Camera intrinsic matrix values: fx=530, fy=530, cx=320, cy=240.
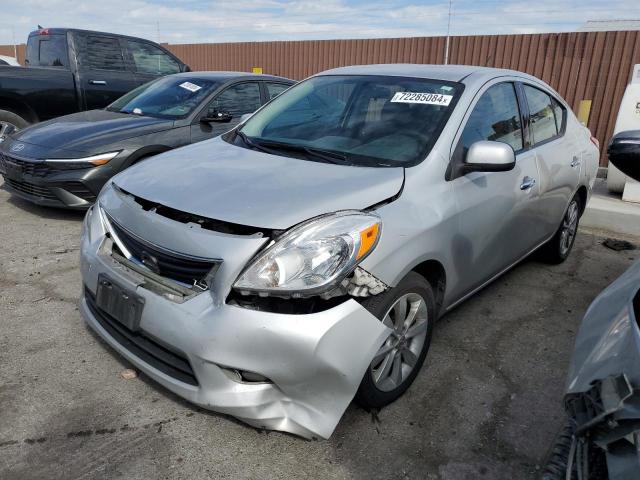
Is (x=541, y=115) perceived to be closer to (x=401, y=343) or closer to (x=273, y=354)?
(x=401, y=343)

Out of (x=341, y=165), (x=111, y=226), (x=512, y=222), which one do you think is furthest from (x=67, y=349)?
(x=512, y=222)

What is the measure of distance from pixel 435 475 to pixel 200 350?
42.8 inches

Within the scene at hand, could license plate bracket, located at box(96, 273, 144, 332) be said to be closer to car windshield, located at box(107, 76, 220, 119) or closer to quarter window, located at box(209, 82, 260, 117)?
car windshield, located at box(107, 76, 220, 119)

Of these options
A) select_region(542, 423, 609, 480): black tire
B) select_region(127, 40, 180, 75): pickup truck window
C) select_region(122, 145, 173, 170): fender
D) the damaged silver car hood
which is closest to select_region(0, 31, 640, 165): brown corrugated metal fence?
select_region(127, 40, 180, 75): pickup truck window

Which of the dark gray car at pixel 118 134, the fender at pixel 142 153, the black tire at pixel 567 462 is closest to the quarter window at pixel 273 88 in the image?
the dark gray car at pixel 118 134

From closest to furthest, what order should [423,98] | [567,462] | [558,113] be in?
[567,462] < [423,98] < [558,113]

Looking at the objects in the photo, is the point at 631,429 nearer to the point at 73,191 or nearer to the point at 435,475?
the point at 435,475

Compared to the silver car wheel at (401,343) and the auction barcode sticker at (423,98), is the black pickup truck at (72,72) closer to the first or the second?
the auction barcode sticker at (423,98)

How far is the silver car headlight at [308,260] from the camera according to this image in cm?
203

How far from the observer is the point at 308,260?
2.08 meters

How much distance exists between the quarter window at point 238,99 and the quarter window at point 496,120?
3.20 m

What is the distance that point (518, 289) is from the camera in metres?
4.10

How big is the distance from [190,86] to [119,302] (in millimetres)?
4015

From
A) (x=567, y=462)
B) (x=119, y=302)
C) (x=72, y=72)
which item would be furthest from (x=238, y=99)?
(x=567, y=462)
